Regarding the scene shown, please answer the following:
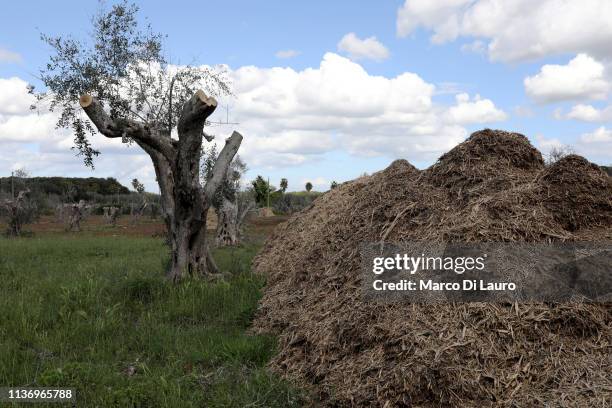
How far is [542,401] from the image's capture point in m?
4.19

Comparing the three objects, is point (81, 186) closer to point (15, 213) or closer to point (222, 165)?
point (15, 213)

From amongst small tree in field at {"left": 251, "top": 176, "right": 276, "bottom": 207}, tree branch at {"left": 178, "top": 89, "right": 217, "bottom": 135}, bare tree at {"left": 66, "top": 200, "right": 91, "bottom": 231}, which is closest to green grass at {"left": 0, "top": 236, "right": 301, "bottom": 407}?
tree branch at {"left": 178, "top": 89, "right": 217, "bottom": 135}

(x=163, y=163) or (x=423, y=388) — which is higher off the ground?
(x=163, y=163)

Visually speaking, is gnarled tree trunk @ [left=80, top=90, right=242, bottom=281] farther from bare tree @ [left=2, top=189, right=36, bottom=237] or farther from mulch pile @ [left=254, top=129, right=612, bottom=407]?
bare tree @ [left=2, top=189, right=36, bottom=237]

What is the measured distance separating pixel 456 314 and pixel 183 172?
5756 millimetres

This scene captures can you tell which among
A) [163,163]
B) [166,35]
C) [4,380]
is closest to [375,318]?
[4,380]

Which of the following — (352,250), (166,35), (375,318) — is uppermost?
(166,35)

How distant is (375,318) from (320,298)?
4.16ft

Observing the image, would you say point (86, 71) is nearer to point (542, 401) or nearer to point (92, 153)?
point (92, 153)

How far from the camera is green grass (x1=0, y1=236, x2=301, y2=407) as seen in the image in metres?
4.96

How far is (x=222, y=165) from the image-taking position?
10.5m

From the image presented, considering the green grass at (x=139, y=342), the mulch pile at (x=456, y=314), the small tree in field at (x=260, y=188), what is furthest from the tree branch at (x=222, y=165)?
the small tree in field at (x=260, y=188)

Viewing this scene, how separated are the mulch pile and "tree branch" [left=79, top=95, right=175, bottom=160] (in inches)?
137

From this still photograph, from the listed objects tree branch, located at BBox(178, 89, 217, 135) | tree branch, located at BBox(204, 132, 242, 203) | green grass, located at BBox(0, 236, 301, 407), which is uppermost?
tree branch, located at BBox(178, 89, 217, 135)
